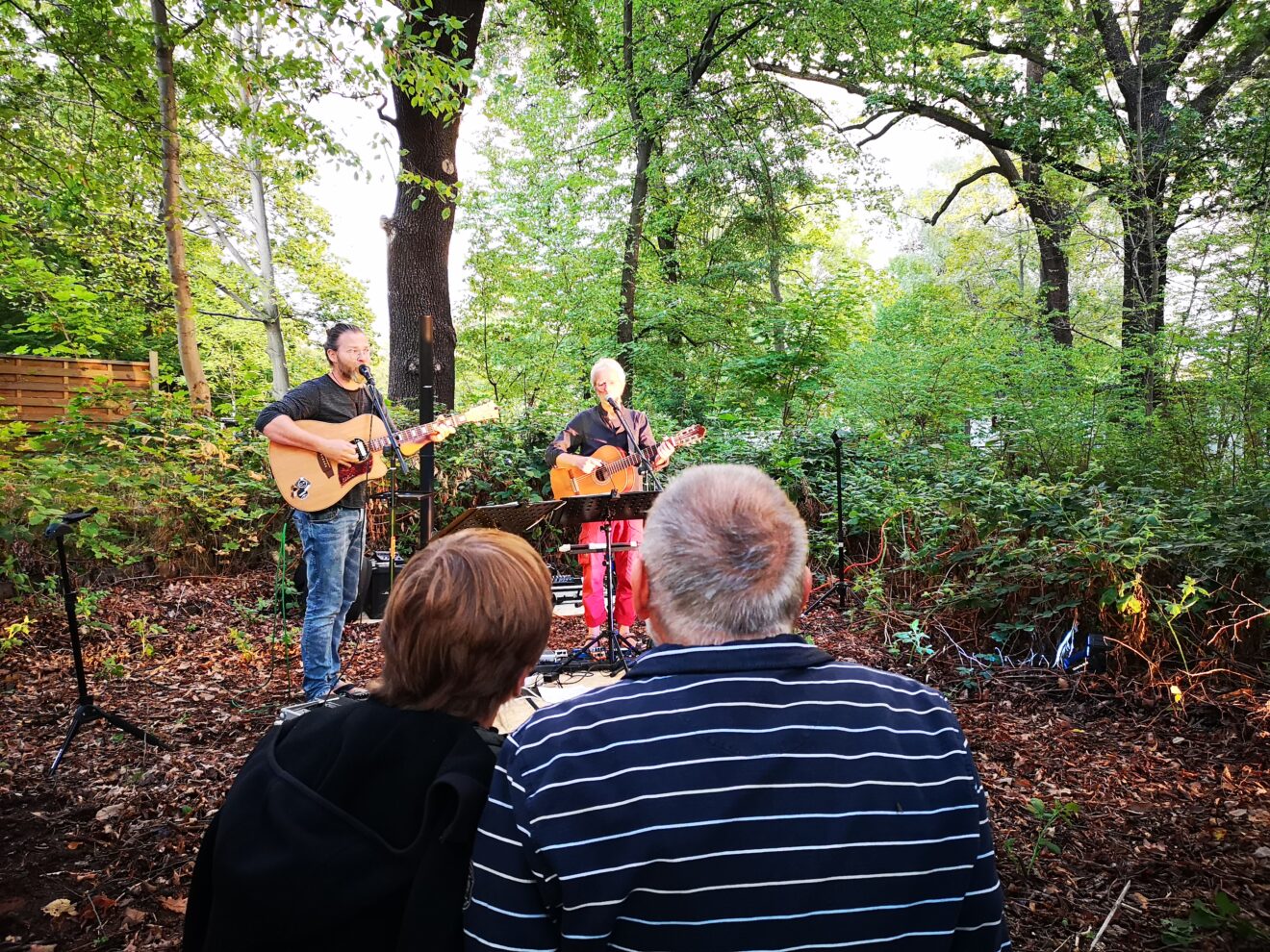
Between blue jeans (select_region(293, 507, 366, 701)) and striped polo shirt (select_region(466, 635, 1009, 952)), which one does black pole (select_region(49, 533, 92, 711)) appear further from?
striped polo shirt (select_region(466, 635, 1009, 952))

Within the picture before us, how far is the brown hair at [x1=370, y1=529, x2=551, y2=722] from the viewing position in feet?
4.65

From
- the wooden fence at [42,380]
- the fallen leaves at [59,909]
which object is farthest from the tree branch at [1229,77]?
the wooden fence at [42,380]

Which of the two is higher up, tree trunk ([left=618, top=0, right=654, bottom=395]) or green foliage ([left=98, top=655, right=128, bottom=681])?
tree trunk ([left=618, top=0, right=654, bottom=395])

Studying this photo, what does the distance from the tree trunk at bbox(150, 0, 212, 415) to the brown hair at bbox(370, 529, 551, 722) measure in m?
7.21

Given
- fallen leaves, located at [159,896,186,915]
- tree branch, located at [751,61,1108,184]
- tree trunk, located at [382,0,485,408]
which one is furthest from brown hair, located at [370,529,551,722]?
tree branch, located at [751,61,1108,184]

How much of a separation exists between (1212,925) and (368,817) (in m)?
2.16

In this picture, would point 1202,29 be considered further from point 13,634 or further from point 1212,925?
point 13,634

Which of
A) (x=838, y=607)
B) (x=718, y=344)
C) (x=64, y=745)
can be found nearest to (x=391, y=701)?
(x=64, y=745)

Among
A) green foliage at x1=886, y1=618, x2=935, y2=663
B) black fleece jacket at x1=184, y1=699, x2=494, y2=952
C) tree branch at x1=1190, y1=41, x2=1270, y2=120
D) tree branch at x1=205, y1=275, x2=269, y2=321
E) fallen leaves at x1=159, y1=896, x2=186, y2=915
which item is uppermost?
tree branch at x1=1190, y1=41, x2=1270, y2=120

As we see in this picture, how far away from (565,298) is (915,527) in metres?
7.44

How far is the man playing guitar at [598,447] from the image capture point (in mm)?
5551

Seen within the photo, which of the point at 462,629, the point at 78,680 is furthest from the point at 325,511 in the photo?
the point at 462,629

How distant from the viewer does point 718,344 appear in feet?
42.8

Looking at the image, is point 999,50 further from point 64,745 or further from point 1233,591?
point 64,745
